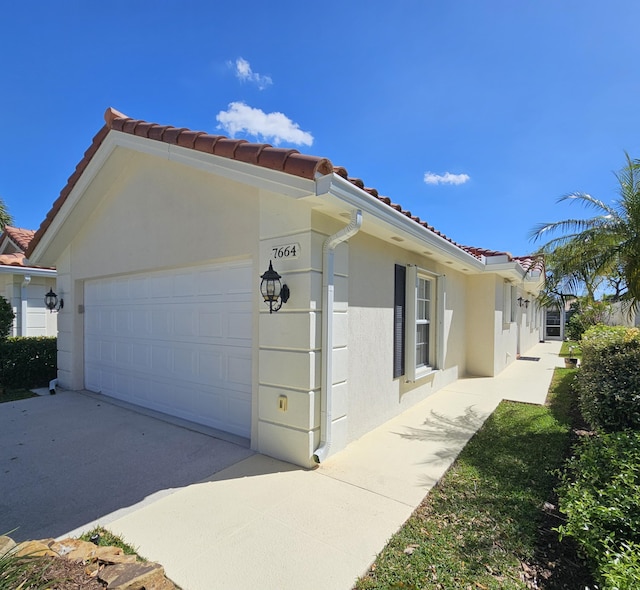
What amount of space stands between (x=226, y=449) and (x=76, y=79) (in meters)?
8.92

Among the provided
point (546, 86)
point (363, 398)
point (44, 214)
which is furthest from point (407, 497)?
point (44, 214)

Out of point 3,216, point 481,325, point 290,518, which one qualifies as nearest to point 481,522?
point 290,518

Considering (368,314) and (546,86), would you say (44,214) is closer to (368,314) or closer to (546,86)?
(368,314)

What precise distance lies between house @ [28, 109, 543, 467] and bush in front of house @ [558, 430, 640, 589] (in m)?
2.67

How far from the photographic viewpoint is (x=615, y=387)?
476 cm

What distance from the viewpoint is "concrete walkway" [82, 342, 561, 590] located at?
8.92ft

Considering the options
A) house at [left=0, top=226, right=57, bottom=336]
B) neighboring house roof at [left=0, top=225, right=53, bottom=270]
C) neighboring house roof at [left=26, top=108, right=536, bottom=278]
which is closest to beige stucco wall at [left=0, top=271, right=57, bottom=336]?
house at [left=0, top=226, right=57, bottom=336]

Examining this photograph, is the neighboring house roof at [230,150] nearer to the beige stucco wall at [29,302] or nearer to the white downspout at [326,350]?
the white downspout at [326,350]

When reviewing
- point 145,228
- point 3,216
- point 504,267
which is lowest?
point 504,267

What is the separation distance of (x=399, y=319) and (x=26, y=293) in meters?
12.2

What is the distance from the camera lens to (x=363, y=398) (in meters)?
5.58

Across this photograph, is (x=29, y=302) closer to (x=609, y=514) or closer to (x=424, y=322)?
(x=424, y=322)

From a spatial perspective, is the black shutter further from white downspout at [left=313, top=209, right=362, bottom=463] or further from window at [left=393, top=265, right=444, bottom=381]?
white downspout at [left=313, top=209, right=362, bottom=463]

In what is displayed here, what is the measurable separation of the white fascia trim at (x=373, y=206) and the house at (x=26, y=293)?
1157 centimetres
